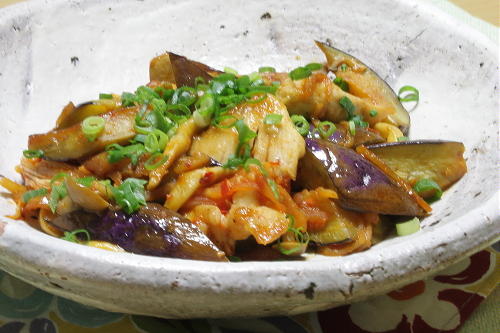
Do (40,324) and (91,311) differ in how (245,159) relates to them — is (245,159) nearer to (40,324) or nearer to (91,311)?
(91,311)

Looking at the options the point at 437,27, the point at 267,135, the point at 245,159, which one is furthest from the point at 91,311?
the point at 437,27

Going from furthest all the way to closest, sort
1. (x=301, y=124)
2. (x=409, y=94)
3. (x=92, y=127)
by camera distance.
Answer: (x=409, y=94)
(x=301, y=124)
(x=92, y=127)

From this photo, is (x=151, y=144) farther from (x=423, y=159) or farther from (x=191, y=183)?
(x=423, y=159)

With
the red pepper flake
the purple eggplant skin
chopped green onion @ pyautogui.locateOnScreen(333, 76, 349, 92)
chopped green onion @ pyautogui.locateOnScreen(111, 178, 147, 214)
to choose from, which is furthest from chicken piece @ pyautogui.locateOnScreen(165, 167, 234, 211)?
chopped green onion @ pyautogui.locateOnScreen(333, 76, 349, 92)

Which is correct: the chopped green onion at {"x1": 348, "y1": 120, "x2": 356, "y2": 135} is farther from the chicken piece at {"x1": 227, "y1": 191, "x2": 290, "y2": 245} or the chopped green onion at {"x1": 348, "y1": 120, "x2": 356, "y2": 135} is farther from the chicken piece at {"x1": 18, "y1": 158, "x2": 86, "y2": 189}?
the chicken piece at {"x1": 18, "y1": 158, "x2": 86, "y2": 189}

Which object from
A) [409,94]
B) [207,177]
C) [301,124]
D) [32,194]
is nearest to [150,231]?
[207,177]

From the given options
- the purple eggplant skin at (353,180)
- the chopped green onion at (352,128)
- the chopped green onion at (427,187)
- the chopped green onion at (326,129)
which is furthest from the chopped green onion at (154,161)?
the chopped green onion at (427,187)

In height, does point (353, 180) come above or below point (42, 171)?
above

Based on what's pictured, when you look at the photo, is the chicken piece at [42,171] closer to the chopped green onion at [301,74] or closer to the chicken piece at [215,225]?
the chicken piece at [215,225]
